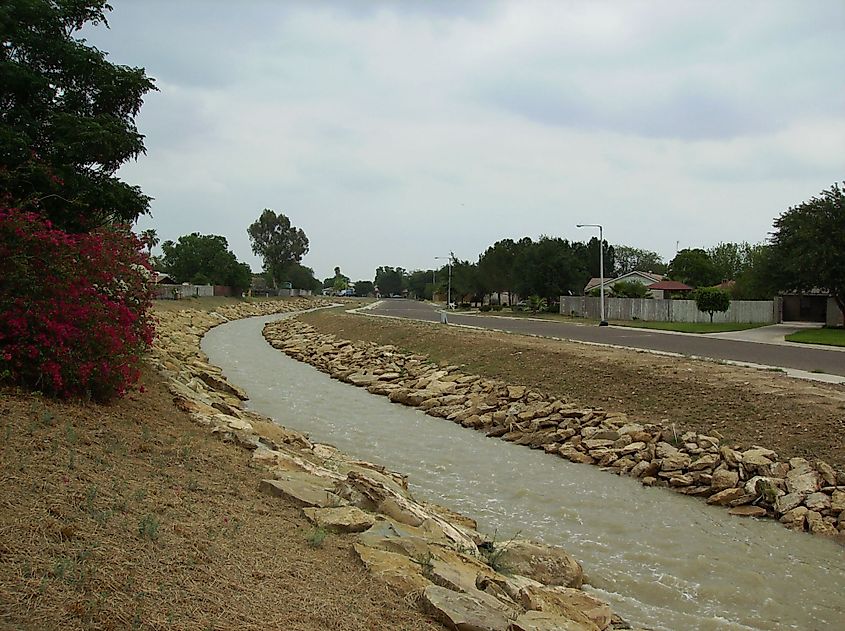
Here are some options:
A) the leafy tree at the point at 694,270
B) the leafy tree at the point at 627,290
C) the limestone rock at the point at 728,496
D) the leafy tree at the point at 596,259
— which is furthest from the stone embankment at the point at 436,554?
the leafy tree at the point at 596,259

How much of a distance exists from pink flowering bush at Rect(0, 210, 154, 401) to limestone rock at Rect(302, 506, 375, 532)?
3.86 m

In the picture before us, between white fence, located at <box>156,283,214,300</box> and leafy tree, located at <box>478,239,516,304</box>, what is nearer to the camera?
white fence, located at <box>156,283,214,300</box>

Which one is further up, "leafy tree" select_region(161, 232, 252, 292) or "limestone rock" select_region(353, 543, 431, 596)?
"leafy tree" select_region(161, 232, 252, 292)

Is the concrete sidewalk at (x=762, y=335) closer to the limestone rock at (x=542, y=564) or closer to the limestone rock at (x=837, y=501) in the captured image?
Answer: the limestone rock at (x=837, y=501)

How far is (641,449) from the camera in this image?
44.2 feet

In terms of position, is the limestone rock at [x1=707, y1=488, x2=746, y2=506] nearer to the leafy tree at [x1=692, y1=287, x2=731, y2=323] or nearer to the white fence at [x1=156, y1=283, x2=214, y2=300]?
the leafy tree at [x1=692, y1=287, x2=731, y2=323]

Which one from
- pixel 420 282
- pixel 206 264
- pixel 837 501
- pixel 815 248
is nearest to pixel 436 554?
pixel 837 501

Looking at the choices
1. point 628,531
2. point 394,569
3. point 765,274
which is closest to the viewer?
point 394,569

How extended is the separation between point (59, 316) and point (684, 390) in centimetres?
1245

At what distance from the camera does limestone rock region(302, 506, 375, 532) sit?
636cm

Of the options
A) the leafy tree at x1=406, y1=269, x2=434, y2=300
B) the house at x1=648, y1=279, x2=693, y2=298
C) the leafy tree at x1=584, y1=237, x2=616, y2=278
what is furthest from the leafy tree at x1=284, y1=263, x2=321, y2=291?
the house at x1=648, y1=279, x2=693, y2=298

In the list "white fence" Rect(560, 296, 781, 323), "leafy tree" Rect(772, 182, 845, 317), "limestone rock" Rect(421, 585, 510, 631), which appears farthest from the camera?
"white fence" Rect(560, 296, 781, 323)

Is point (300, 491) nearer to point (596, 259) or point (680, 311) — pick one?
point (680, 311)

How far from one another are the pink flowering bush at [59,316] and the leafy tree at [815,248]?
35545mm
